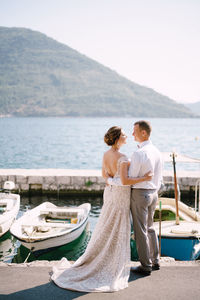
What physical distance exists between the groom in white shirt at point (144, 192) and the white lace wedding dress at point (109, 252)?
13 cm

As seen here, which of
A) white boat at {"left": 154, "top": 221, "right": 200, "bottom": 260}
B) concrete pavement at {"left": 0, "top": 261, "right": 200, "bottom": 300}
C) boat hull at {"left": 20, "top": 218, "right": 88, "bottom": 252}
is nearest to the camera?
concrete pavement at {"left": 0, "top": 261, "right": 200, "bottom": 300}

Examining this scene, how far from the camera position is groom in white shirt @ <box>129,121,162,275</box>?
14.0 ft

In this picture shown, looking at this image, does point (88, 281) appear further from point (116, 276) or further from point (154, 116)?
point (154, 116)

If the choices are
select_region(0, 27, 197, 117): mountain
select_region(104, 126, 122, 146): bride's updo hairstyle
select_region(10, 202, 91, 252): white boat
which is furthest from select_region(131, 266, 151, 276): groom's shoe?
select_region(0, 27, 197, 117): mountain

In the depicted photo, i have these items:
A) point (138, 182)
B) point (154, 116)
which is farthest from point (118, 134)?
point (154, 116)

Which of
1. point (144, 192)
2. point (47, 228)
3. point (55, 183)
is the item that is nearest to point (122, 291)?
point (144, 192)

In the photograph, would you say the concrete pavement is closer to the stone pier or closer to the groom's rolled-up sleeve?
the groom's rolled-up sleeve

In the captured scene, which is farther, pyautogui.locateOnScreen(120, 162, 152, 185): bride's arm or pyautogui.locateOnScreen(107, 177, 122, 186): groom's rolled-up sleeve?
pyautogui.locateOnScreen(107, 177, 122, 186): groom's rolled-up sleeve

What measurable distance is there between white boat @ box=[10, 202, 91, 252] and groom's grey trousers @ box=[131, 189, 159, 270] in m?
4.23

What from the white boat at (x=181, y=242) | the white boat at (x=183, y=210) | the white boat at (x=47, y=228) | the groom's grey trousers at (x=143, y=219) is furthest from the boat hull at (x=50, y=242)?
the groom's grey trousers at (x=143, y=219)

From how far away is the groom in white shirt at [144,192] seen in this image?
428 centimetres

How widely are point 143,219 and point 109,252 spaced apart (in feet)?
2.13

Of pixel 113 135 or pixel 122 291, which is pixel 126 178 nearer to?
pixel 113 135

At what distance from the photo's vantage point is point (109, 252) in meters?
4.47
